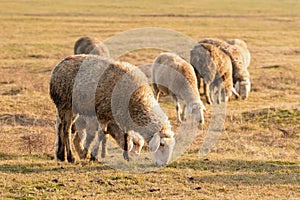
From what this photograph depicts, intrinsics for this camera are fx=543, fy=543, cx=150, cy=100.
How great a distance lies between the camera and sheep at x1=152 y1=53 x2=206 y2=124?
15.2 metres

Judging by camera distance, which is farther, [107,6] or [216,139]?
[107,6]

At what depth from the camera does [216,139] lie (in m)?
14.0

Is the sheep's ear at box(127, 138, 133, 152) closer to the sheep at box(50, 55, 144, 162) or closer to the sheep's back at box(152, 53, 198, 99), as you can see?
the sheep at box(50, 55, 144, 162)

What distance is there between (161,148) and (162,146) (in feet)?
0.21

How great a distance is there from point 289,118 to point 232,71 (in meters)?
3.76

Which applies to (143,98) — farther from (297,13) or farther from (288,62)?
(297,13)

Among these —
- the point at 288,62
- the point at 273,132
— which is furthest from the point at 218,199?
the point at 288,62

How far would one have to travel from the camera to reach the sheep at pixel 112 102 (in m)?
10.3

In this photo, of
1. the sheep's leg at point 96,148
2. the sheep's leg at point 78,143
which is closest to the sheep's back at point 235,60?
the sheep's leg at point 96,148

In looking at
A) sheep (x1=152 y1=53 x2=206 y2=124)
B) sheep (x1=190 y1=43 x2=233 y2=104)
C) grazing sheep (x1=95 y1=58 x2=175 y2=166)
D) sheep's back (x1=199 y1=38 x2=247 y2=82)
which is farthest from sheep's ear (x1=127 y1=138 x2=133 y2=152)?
sheep's back (x1=199 y1=38 x2=247 y2=82)

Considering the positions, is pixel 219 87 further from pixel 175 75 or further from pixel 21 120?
pixel 21 120

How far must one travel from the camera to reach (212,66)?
1831 centimetres

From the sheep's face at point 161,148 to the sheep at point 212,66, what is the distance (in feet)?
27.1

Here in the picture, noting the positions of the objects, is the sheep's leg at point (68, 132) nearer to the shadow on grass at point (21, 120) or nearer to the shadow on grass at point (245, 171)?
the shadow on grass at point (245, 171)
